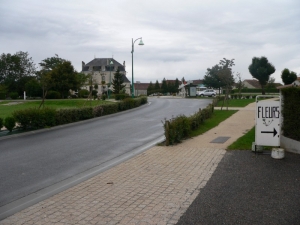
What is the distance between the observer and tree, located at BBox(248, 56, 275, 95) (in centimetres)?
6359

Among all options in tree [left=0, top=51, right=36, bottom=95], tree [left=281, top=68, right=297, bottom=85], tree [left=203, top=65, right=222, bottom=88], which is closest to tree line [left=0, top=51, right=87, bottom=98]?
tree [left=0, top=51, right=36, bottom=95]

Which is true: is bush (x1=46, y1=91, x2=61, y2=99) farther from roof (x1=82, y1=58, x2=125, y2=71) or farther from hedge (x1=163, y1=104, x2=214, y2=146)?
roof (x1=82, y1=58, x2=125, y2=71)

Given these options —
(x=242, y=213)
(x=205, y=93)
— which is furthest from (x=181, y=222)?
(x=205, y=93)

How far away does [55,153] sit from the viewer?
39.0ft

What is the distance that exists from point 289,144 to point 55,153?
22.9 ft

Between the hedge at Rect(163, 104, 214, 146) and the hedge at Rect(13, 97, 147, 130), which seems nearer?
the hedge at Rect(163, 104, 214, 146)

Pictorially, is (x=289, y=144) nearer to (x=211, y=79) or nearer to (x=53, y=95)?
(x=53, y=95)

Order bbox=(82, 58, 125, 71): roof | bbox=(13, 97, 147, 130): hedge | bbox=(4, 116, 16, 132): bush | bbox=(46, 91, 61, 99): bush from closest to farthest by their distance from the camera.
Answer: bbox=(4, 116, 16, 132): bush
bbox=(13, 97, 147, 130): hedge
bbox=(46, 91, 61, 99): bush
bbox=(82, 58, 125, 71): roof

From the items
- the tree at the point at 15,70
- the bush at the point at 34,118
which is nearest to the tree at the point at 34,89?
the tree at the point at 15,70

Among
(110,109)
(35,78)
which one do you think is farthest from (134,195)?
(35,78)

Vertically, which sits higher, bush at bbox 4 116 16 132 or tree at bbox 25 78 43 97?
tree at bbox 25 78 43 97

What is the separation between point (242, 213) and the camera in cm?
558

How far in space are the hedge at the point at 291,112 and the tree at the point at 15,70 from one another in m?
68.7

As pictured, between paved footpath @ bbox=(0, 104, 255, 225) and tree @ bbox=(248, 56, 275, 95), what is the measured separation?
56161 mm
